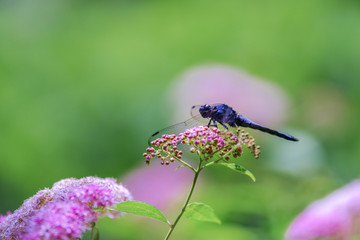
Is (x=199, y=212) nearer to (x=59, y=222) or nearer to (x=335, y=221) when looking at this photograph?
(x=59, y=222)

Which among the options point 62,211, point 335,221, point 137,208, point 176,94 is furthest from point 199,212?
point 176,94

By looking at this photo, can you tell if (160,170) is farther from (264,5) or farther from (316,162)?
(264,5)

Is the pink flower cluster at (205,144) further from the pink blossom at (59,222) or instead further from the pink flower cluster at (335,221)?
the pink flower cluster at (335,221)

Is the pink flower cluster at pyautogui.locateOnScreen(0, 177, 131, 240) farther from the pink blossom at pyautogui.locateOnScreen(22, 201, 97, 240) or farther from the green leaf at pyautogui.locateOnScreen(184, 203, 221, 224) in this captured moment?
the green leaf at pyautogui.locateOnScreen(184, 203, 221, 224)

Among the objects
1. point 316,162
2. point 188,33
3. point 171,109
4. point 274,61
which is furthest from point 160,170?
point 188,33

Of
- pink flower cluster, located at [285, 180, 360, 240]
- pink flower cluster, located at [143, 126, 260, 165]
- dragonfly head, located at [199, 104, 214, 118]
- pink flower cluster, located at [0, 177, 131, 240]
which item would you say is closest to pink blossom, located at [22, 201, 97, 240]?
pink flower cluster, located at [0, 177, 131, 240]

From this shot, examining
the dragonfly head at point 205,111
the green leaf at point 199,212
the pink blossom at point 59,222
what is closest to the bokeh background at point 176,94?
the dragonfly head at point 205,111
